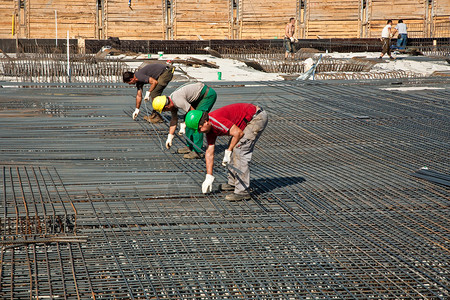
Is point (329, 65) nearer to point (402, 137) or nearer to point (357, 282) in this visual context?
point (402, 137)

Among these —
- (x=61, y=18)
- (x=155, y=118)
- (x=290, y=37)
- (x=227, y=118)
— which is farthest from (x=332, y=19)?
(x=227, y=118)

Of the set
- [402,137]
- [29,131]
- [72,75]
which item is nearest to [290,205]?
[402,137]

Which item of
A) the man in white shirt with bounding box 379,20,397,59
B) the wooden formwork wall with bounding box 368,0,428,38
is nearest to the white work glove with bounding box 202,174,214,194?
the man in white shirt with bounding box 379,20,397,59

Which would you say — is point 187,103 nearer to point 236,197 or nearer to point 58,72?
point 236,197

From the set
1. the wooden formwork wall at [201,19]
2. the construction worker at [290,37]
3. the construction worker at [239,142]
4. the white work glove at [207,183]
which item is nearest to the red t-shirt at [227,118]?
the construction worker at [239,142]

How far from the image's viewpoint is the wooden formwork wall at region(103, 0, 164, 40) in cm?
2398

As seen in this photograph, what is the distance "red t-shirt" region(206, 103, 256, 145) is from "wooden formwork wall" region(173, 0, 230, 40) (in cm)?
1985

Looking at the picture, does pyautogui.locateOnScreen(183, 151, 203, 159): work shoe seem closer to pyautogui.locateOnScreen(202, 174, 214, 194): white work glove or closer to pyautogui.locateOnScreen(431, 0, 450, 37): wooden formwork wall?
pyautogui.locateOnScreen(202, 174, 214, 194): white work glove

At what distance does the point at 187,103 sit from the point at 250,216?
2.06 metres

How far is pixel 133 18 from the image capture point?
79.4ft

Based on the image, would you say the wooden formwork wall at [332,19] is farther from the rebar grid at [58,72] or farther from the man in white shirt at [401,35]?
the rebar grid at [58,72]

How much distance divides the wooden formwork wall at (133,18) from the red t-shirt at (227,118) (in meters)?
20.1

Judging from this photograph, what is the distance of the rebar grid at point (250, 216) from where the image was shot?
362 cm

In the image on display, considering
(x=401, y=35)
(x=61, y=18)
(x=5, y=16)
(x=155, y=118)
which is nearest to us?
(x=155, y=118)
